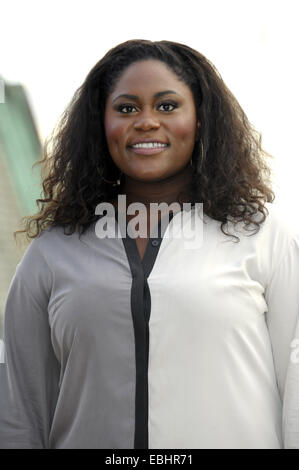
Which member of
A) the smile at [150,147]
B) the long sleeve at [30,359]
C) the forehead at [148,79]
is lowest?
the long sleeve at [30,359]

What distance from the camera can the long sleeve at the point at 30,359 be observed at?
110 inches

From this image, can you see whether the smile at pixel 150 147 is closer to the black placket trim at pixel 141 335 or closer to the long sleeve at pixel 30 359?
the black placket trim at pixel 141 335

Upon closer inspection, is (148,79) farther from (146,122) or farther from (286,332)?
(286,332)

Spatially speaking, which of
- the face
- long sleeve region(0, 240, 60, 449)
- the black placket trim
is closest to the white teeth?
the face

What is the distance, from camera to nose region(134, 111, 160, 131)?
8.78 feet

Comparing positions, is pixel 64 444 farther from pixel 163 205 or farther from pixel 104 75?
pixel 104 75

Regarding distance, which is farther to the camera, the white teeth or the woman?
the white teeth

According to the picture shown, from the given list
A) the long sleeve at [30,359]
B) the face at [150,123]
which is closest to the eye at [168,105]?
the face at [150,123]

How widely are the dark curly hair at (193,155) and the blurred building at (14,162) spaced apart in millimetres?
3938

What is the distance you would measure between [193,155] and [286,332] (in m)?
0.63

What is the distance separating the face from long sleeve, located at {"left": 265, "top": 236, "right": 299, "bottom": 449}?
448 millimetres

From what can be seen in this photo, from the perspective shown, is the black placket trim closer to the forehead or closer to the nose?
the nose

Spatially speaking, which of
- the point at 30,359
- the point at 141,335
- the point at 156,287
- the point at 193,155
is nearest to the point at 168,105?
the point at 193,155

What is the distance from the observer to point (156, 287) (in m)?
2.62
